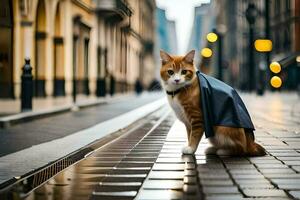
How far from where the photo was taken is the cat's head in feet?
20.6

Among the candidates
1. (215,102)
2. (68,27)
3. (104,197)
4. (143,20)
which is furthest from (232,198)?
(143,20)

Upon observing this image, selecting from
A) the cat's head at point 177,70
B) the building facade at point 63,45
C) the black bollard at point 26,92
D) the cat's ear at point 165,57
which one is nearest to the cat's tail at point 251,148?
the cat's head at point 177,70

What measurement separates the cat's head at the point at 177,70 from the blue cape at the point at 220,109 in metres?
0.20

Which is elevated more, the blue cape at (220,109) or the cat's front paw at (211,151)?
the blue cape at (220,109)

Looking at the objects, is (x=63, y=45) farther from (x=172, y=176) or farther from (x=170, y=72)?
(x=172, y=176)

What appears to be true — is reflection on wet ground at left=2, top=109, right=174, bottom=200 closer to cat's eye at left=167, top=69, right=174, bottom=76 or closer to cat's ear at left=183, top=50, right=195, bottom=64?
cat's eye at left=167, top=69, right=174, bottom=76

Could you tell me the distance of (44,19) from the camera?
89.0 feet

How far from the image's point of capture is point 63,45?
2959cm

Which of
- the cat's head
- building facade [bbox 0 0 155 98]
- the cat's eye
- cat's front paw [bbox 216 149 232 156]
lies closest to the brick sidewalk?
cat's front paw [bbox 216 149 232 156]

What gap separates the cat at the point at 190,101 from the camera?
20.5 feet

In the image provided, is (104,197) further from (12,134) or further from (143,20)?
(143,20)

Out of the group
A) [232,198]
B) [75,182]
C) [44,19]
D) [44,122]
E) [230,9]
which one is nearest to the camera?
[232,198]

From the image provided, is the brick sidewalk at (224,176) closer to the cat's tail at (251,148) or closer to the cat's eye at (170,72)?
the cat's tail at (251,148)

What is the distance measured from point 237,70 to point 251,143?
78723 millimetres
